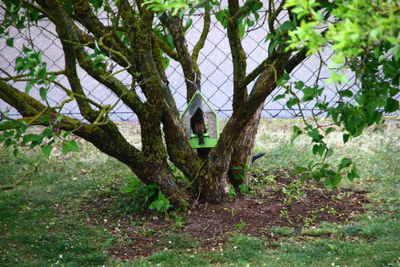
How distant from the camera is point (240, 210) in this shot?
4070 mm

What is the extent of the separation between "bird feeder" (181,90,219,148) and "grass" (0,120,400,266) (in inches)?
24.1

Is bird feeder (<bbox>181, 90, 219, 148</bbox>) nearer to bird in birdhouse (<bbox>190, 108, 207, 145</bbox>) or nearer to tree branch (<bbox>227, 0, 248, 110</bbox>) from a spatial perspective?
bird in birdhouse (<bbox>190, 108, 207, 145</bbox>)

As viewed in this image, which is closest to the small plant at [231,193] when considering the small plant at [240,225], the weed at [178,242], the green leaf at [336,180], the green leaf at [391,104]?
the small plant at [240,225]

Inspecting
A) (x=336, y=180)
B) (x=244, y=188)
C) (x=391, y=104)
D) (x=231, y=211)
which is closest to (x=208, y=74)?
(x=244, y=188)

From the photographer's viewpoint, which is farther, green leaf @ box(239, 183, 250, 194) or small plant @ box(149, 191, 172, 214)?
green leaf @ box(239, 183, 250, 194)

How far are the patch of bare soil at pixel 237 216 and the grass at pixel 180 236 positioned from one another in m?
0.09

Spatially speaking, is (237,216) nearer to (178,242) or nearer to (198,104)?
(178,242)

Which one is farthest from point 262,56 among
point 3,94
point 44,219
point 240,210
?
point 3,94

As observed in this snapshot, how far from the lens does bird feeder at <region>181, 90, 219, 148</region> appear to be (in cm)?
405

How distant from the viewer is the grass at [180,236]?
3.36 meters

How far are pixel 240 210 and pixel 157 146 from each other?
747mm

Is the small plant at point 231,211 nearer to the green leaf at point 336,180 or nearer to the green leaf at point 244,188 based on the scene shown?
the green leaf at point 244,188

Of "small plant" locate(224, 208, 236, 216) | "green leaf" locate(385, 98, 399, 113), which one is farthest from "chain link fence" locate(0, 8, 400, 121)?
"green leaf" locate(385, 98, 399, 113)

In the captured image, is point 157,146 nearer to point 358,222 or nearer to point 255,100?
point 255,100
